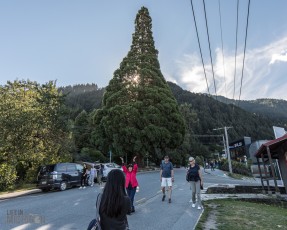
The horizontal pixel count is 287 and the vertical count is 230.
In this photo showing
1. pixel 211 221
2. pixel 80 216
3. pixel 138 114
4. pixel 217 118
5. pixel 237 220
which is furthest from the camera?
pixel 217 118

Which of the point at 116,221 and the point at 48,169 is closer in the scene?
the point at 116,221

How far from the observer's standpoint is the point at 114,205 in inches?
129

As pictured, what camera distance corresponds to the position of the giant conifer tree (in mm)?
31609

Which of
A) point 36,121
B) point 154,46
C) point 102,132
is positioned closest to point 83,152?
point 102,132

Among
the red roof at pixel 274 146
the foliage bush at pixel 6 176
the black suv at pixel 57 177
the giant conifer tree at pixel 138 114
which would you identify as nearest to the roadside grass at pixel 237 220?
the red roof at pixel 274 146

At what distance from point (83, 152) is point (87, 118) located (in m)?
17.9

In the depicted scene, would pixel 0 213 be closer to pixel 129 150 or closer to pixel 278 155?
pixel 278 155

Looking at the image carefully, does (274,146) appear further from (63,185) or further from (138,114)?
(138,114)

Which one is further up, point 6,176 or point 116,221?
point 6,176

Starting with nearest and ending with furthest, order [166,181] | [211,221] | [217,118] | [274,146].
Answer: [211,221]
[166,181]
[274,146]
[217,118]

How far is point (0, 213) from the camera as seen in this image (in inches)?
354

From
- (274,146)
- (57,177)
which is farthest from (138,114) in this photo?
(274,146)

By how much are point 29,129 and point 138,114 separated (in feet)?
52.7

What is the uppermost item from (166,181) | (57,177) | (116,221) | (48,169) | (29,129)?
(29,129)
